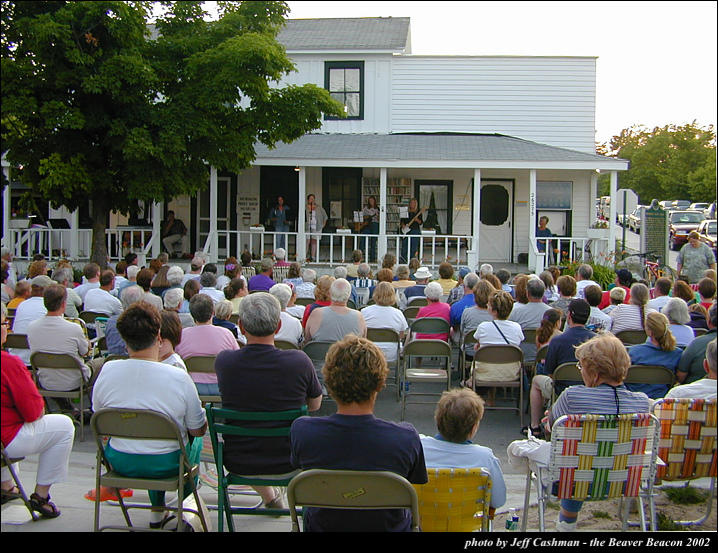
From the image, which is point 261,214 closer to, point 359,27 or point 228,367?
point 359,27

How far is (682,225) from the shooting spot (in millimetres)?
35812

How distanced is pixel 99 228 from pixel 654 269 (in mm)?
12726

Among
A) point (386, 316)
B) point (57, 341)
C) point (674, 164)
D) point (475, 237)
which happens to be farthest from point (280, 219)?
point (674, 164)

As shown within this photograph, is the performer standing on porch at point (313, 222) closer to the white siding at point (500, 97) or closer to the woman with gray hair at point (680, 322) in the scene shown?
the white siding at point (500, 97)

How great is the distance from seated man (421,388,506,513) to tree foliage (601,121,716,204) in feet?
147

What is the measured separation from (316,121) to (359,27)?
330 inches

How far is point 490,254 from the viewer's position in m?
20.3

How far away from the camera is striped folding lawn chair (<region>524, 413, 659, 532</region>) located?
161 inches

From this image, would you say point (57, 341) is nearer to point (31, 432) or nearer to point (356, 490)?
point (31, 432)

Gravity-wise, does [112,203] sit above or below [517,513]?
above

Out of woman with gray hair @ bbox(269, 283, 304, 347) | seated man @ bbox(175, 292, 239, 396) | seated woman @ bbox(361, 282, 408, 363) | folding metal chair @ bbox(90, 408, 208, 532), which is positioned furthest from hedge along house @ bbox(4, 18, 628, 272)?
folding metal chair @ bbox(90, 408, 208, 532)

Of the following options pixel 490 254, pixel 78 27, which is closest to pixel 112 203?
pixel 78 27

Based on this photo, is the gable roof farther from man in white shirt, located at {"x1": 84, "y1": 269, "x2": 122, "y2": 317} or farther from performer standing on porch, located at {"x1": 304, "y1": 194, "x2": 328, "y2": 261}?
man in white shirt, located at {"x1": 84, "y1": 269, "x2": 122, "y2": 317}

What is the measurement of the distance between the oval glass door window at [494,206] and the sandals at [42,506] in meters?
16.9
